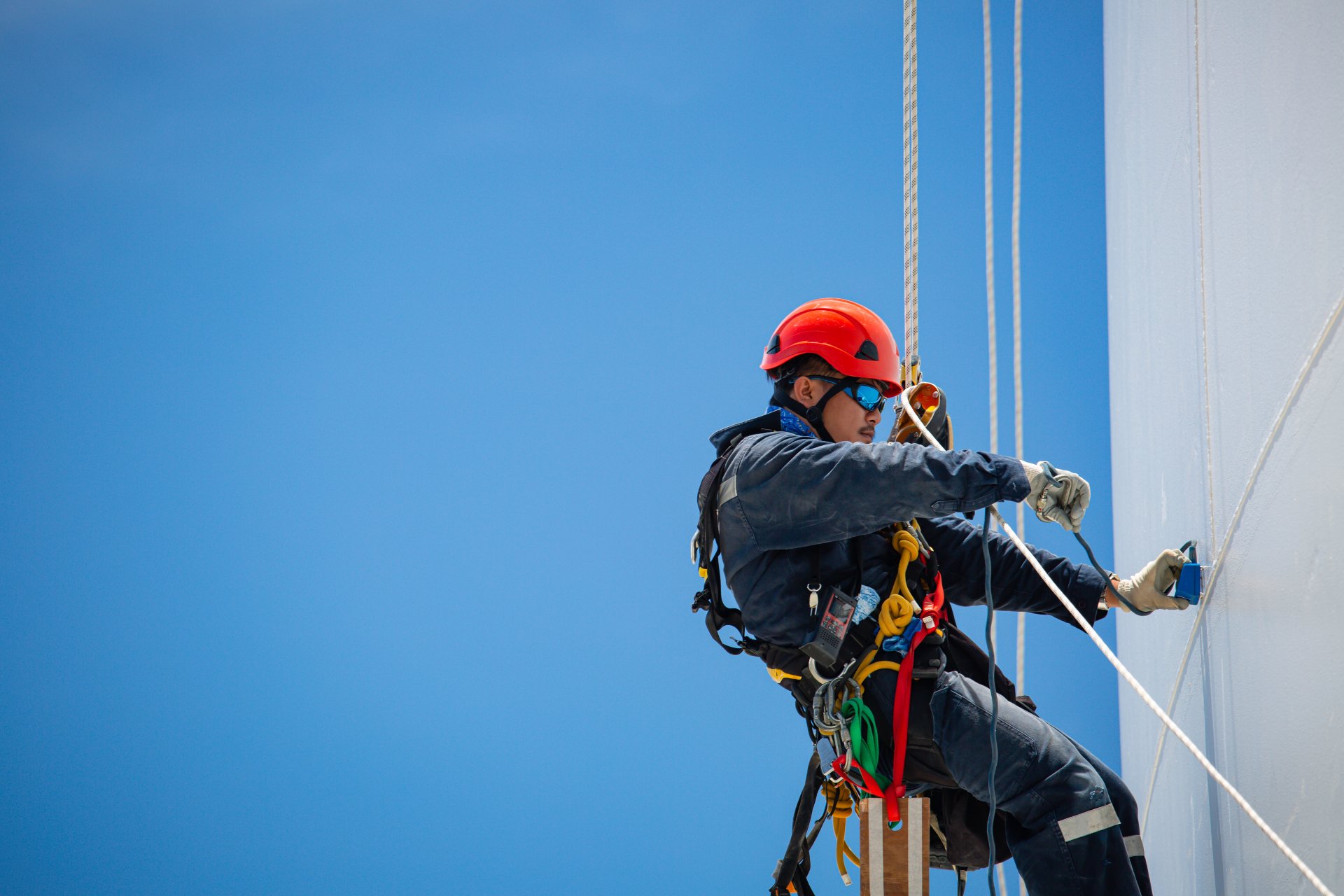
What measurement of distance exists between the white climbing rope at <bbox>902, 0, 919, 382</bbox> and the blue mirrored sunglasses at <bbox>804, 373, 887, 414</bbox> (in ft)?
0.48

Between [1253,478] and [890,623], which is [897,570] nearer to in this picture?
[890,623]

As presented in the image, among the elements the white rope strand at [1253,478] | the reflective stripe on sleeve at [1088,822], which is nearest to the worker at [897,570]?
the reflective stripe on sleeve at [1088,822]

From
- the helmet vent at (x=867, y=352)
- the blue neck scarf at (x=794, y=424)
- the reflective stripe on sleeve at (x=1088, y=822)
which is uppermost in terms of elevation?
the helmet vent at (x=867, y=352)

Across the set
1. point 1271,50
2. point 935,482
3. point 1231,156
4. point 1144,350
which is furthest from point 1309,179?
point 1144,350

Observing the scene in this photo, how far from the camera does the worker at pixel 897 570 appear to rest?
1.80m

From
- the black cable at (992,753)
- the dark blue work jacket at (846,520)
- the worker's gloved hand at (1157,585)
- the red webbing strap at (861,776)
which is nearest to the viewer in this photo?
the dark blue work jacket at (846,520)

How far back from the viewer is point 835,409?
2207 mm

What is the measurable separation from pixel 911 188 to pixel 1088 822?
4.64 feet

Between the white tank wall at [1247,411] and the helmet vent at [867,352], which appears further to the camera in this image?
the helmet vent at [867,352]

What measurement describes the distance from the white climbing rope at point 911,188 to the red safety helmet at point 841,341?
103 mm

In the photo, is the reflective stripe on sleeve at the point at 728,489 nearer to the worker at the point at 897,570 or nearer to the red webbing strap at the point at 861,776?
the worker at the point at 897,570

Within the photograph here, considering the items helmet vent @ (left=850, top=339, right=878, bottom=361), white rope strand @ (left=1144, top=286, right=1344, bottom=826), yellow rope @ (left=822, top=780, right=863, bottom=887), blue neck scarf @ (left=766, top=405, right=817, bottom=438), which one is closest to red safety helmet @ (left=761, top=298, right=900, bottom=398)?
helmet vent @ (left=850, top=339, right=878, bottom=361)

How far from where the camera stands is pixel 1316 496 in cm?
131

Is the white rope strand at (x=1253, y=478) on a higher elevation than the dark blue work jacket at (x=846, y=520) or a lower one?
lower
